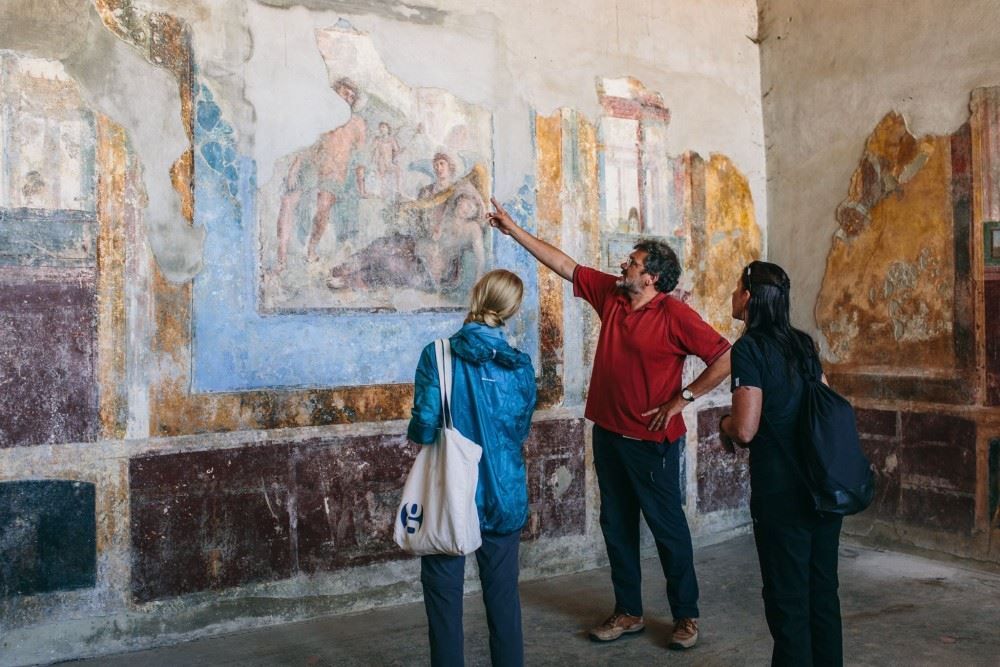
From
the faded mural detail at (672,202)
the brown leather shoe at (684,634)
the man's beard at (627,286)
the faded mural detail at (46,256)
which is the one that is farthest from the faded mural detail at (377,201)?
the brown leather shoe at (684,634)

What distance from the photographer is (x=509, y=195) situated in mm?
4992

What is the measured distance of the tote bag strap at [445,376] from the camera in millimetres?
2748

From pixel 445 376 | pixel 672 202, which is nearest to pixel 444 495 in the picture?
pixel 445 376

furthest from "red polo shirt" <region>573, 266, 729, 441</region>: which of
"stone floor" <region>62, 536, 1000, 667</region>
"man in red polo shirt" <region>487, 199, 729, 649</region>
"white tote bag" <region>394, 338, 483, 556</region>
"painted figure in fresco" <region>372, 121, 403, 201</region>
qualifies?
"painted figure in fresco" <region>372, 121, 403, 201</region>

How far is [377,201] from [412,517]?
2.21m

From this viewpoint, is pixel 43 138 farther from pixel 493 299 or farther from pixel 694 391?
pixel 694 391

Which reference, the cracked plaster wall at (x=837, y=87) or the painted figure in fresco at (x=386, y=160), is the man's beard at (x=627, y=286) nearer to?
the painted figure in fresco at (x=386, y=160)

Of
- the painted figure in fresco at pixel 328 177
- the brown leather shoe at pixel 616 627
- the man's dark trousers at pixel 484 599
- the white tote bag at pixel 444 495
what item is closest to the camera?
the white tote bag at pixel 444 495

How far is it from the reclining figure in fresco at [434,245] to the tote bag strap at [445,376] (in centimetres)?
176

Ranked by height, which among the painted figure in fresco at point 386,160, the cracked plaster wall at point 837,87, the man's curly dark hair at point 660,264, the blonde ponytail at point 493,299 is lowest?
the blonde ponytail at point 493,299

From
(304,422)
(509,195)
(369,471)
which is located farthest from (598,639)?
(509,195)

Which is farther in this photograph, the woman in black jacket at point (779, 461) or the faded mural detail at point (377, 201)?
the faded mural detail at point (377, 201)

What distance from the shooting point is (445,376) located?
9.05 feet

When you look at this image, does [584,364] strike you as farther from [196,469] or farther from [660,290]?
[196,469]
